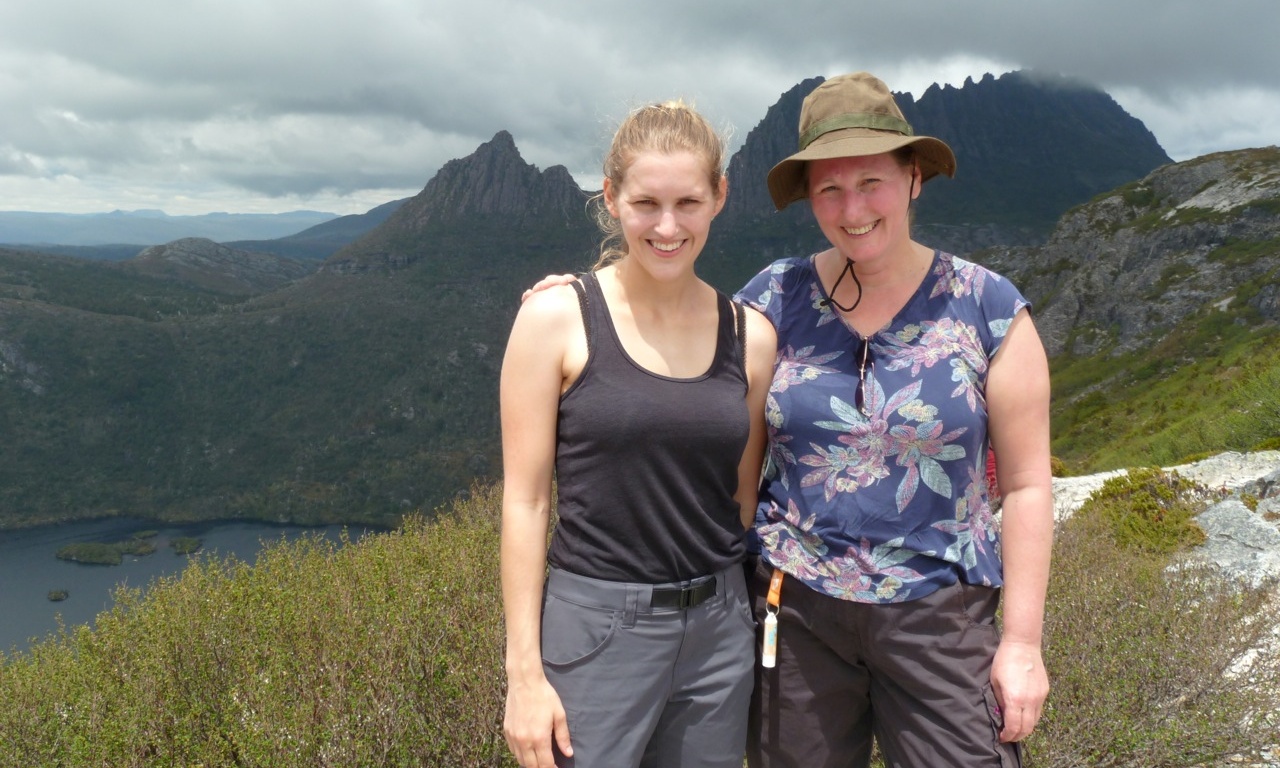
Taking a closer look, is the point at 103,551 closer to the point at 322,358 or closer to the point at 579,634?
the point at 322,358

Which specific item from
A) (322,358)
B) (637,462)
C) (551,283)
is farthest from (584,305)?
(322,358)

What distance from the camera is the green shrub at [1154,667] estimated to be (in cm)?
430

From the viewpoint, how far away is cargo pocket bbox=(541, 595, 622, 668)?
6.23 ft

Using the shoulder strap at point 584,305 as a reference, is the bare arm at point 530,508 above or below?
below

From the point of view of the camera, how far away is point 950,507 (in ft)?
6.59

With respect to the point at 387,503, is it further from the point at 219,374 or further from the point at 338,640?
the point at 338,640

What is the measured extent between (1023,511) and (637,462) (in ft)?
3.44

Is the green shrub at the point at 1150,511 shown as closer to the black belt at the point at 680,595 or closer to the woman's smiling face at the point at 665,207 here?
the black belt at the point at 680,595

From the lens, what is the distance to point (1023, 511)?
200 centimetres

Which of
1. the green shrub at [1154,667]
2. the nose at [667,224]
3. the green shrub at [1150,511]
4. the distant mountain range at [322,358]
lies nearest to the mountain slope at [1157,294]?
the distant mountain range at [322,358]

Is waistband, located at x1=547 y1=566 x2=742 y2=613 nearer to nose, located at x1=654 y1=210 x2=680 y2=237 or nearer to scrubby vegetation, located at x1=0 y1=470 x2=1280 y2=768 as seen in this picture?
nose, located at x1=654 y1=210 x2=680 y2=237

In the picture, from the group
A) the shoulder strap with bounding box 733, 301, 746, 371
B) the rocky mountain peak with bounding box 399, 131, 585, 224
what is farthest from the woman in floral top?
the rocky mountain peak with bounding box 399, 131, 585, 224

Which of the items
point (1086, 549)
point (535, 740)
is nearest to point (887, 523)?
point (535, 740)

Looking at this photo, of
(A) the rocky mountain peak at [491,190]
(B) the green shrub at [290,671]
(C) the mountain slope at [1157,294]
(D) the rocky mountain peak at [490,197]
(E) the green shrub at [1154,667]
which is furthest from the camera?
(A) the rocky mountain peak at [491,190]
